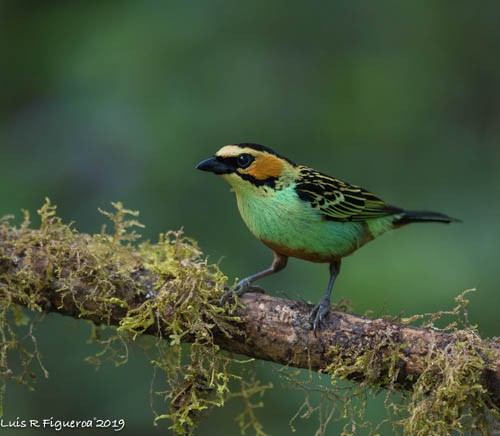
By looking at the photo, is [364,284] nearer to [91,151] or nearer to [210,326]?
[210,326]

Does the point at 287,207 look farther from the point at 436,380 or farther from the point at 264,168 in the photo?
the point at 436,380

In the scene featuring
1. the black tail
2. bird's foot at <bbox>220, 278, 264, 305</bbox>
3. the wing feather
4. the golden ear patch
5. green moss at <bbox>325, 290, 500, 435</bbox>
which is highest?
the golden ear patch

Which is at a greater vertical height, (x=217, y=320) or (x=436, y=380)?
(x=217, y=320)

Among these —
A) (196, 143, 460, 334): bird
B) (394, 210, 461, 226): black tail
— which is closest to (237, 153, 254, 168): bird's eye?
(196, 143, 460, 334): bird

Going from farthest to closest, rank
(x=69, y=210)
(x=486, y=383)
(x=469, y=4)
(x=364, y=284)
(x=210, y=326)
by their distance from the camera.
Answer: (x=469, y=4) → (x=69, y=210) → (x=364, y=284) → (x=210, y=326) → (x=486, y=383)

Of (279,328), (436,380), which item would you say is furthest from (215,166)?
(436,380)

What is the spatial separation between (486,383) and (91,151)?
4.92 meters

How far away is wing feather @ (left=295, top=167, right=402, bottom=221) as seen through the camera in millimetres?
4594

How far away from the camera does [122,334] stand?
3.96 meters

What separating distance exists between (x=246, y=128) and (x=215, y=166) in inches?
114

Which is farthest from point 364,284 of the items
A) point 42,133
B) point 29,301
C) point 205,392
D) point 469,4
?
point 469,4

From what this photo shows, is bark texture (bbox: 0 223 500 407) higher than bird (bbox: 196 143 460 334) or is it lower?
lower

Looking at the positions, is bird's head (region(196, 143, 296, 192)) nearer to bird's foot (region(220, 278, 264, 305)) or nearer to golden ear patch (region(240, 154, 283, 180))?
golden ear patch (region(240, 154, 283, 180))

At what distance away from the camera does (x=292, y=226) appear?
4406 millimetres
